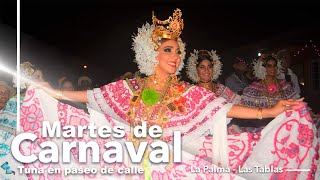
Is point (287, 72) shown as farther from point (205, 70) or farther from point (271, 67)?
point (205, 70)

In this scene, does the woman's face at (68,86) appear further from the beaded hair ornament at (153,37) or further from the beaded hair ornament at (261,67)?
the beaded hair ornament at (261,67)

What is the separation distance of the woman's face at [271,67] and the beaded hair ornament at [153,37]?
57.9 inches

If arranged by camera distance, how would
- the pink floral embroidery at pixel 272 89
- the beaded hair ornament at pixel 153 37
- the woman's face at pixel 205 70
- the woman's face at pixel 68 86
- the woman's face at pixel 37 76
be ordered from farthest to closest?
the pink floral embroidery at pixel 272 89 < the woman's face at pixel 205 70 < the woman's face at pixel 68 86 < the woman's face at pixel 37 76 < the beaded hair ornament at pixel 153 37

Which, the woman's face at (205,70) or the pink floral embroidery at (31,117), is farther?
the woman's face at (205,70)

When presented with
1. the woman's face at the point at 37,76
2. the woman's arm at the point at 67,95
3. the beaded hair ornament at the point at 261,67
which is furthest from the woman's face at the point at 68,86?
the beaded hair ornament at the point at 261,67

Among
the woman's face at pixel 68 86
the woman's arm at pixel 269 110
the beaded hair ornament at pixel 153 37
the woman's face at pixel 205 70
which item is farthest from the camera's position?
the woman's face at pixel 205 70

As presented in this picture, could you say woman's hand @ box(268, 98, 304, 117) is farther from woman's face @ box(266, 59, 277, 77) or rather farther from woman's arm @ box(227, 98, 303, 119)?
woman's face @ box(266, 59, 277, 77)

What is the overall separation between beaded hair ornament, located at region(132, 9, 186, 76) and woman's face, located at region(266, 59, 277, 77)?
1.47m

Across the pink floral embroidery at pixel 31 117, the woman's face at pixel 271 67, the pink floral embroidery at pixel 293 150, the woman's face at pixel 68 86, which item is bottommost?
the pink floral embroidery at pixel 293 150

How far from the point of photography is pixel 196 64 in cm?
421

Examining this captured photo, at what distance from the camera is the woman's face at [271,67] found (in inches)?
177

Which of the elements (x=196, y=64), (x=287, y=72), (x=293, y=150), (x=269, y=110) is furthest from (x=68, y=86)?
(x=287, y=72)

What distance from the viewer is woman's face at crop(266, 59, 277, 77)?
4.50m

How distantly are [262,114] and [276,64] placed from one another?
164 cm
